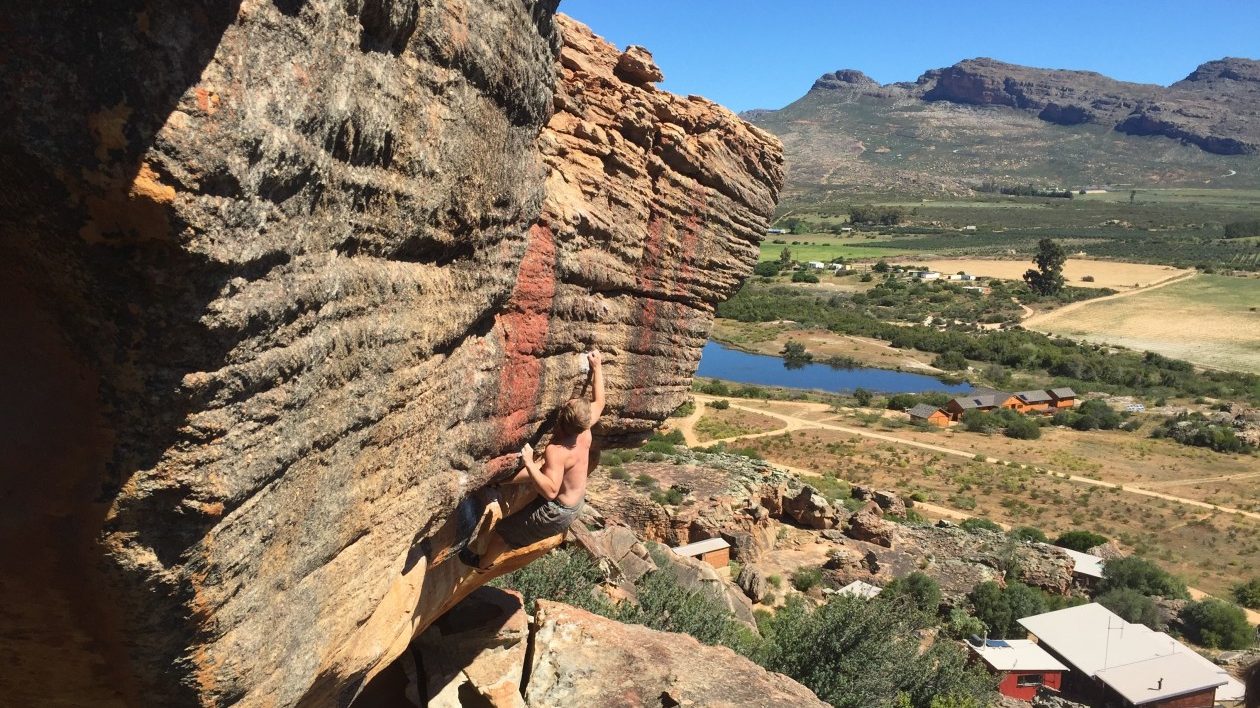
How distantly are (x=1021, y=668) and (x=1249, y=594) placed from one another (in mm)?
15392

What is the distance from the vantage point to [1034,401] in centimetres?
6384

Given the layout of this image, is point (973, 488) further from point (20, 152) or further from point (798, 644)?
point (20, 152)

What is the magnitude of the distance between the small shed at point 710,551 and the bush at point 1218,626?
16.5 meters

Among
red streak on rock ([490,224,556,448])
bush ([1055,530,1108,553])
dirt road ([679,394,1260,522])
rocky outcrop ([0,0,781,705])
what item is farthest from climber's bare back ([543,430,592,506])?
dirt road ([679,394,1260,522])

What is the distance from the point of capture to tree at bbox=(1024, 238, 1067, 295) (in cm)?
11081

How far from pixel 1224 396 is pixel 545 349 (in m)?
79.7

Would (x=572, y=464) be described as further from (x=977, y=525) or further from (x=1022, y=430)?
(x=1022, y=430)

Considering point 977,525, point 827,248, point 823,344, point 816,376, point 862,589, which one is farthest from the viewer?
point 827,248

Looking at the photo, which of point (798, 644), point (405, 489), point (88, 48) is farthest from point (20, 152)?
point (798, 644)

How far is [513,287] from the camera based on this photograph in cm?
720

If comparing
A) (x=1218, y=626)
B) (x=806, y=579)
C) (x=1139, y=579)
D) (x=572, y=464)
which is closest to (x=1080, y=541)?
(x=1139, y=579)

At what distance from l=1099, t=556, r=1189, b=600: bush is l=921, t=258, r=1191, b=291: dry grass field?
98.7 meters

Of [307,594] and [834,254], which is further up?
[834,254]

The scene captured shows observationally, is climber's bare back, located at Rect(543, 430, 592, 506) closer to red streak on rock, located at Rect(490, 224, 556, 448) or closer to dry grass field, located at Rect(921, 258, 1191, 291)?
red streak on rock, located at Rect(490, 224, 556, 448)
